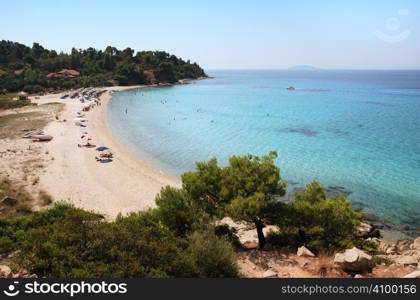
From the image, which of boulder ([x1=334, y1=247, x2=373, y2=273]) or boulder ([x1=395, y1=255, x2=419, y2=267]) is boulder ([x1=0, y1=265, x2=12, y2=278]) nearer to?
boulder ([x1=334, y1=247, x2=373, y2=273])

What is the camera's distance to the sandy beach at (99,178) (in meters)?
23.6

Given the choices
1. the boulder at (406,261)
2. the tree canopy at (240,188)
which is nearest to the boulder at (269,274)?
the tree canopy at (240,188)

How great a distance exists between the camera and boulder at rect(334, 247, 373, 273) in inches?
485

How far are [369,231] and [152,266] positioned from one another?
625 inches

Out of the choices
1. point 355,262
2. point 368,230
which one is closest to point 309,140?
point 368,230

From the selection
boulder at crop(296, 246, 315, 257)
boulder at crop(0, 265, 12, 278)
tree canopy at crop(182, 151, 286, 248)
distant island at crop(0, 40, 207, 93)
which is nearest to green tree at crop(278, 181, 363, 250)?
boulder at crop(296, 246, 315, 257)

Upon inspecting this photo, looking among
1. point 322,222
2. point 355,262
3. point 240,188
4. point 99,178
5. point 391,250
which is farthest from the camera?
point 99,178

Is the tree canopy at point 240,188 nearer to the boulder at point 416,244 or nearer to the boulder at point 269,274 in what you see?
the boulder at point 269,274

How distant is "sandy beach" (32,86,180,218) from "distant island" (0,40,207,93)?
206 ft

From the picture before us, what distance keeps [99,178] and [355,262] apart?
23768mm

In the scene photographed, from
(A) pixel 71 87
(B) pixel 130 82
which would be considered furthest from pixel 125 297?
(B) pixel 130 82

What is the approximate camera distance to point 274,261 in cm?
1422

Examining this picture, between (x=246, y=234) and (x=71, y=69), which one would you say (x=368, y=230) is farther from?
(x=71, y=69)

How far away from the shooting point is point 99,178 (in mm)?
28609
